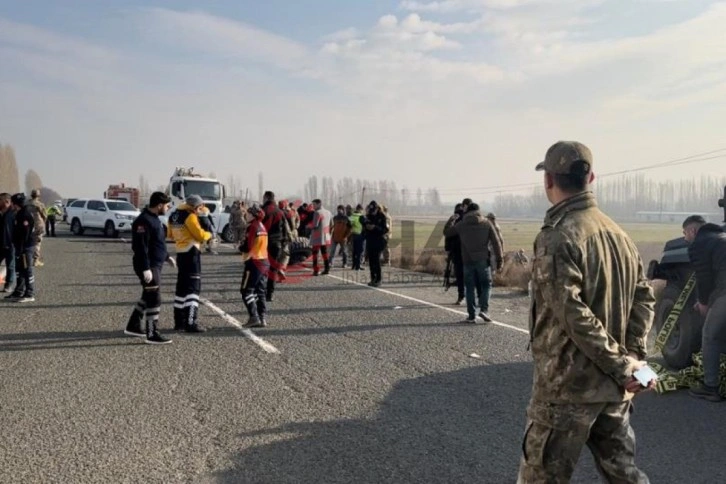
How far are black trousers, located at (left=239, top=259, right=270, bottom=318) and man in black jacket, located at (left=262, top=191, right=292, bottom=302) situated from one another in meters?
1.89

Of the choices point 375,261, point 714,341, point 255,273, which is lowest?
point 714,341

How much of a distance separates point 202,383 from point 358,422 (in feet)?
6.42

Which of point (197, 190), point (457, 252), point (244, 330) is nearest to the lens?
point (244, 330)

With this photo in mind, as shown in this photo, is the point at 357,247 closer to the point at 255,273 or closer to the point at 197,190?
the point at 255,273

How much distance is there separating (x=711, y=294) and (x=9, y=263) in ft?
40.9

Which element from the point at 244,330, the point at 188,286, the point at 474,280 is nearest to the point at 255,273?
the point at 244,330

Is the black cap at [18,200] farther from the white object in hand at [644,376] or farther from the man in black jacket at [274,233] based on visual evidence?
the white object in hand at [644,376]

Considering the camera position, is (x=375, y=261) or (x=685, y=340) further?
(x=375, y=261)

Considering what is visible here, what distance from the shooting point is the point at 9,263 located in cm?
1273

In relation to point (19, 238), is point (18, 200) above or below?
above

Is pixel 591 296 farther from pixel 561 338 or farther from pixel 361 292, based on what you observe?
Answer: pixel 361 292

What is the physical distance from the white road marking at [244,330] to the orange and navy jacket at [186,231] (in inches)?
57.6

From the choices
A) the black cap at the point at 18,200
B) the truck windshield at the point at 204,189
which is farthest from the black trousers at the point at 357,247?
the truck windshield at the point at 204,189

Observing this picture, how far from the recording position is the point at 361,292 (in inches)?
536
